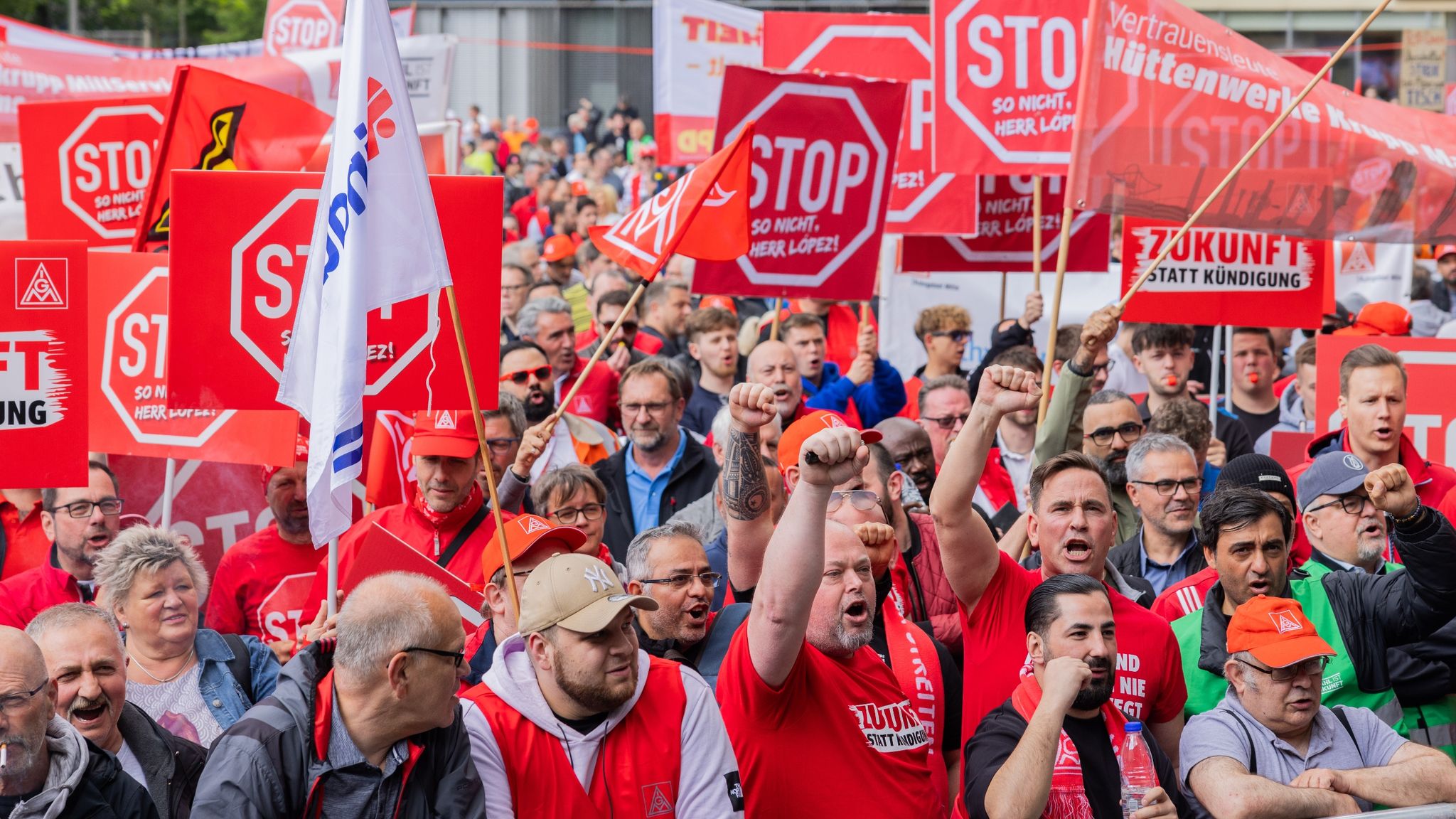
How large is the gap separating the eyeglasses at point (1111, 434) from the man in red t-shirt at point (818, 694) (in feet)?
9.06

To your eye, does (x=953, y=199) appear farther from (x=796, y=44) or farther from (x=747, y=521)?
(x=747, y=521)

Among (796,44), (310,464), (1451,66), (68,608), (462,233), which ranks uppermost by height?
(1451,66)

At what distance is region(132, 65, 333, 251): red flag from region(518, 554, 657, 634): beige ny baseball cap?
142 inches

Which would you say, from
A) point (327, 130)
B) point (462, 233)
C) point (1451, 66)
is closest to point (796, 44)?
point (327, 130)

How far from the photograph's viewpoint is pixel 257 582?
6.07 meters

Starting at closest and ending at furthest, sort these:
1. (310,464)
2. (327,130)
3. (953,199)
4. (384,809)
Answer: (384,809) → (310,464) → (327,130) → (953,199)

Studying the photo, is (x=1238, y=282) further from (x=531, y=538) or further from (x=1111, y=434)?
(x=531, y=538)

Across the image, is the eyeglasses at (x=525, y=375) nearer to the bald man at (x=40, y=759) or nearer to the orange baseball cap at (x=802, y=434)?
the orange baseball cap at (x=802, y=434)

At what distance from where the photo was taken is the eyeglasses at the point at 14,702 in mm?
3672

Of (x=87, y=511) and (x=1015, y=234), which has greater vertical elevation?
(x=1015, y=234)

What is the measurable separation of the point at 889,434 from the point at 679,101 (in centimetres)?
706

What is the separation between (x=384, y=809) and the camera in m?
3.73

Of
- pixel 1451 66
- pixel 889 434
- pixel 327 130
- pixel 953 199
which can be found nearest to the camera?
pixel 889 434

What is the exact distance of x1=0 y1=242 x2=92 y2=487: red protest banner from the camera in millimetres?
5543
